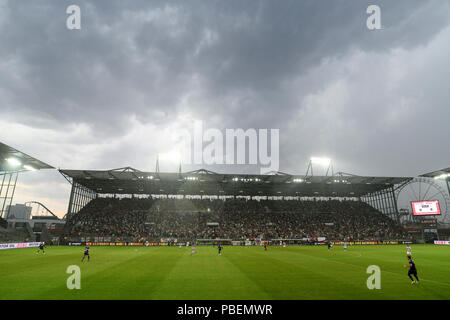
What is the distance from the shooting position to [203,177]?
57562mm

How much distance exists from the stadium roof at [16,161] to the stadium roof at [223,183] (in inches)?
206

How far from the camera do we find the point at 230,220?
62562 millimetres

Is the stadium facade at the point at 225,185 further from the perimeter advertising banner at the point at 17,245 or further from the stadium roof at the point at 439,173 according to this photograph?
the perimeter advertising banner at the point at 17,245

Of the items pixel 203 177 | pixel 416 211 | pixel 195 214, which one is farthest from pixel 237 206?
pixel 416 211

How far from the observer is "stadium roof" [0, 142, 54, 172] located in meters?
42.9

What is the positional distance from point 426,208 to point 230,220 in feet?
160

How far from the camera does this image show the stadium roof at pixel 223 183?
184ft

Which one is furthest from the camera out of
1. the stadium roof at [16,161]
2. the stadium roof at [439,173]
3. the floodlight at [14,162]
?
the stadium roof at [439,173]

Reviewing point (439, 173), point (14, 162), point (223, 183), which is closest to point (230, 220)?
point (223, 183)

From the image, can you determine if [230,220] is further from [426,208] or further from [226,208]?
[426,208]

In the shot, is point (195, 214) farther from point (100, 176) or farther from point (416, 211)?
point (416, 211)
